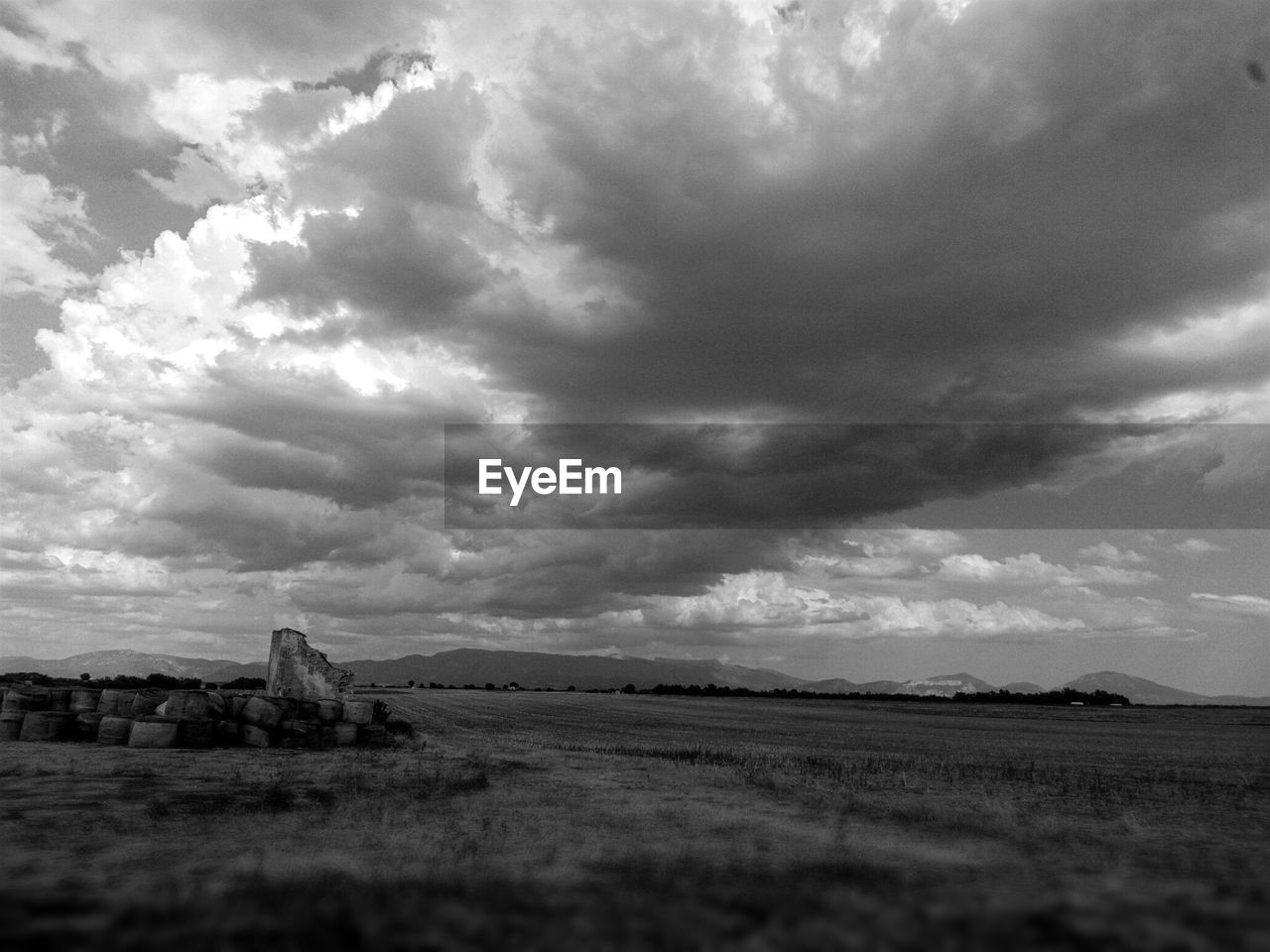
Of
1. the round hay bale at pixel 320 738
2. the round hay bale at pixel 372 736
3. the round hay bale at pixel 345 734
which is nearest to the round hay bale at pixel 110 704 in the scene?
the round hay bale at pixel 320 738

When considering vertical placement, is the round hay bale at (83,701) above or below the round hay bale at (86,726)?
above

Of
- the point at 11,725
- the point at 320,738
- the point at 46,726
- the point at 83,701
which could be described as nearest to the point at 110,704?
the point at 83,701

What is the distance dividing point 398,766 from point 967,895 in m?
22.6

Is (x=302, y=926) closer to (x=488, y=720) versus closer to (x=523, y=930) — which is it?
(x=523, y=930)

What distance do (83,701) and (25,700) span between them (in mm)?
1802

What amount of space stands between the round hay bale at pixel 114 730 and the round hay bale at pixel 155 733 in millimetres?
816

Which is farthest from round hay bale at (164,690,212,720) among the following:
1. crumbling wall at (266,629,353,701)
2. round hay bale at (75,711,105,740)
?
crumbling wall at (266,629,353,701)

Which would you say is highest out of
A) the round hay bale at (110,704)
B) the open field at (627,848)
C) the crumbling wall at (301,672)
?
the crumbling wall at (301,672)

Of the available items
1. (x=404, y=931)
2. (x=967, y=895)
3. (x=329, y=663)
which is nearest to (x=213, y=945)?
(x=404, y=931)

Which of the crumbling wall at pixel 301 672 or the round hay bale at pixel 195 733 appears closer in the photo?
the round hay bale at pixel 195 733

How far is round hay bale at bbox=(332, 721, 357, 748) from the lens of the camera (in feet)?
105

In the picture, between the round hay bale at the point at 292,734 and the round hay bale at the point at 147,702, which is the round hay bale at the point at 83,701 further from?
the round hay bale at the point at 292,734

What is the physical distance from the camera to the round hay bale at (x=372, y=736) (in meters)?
32.7

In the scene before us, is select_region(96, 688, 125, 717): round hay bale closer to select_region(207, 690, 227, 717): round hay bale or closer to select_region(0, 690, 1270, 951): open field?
select_region(0, 690, 1270, 951): open field
